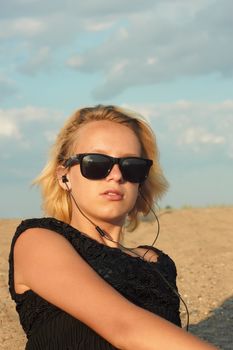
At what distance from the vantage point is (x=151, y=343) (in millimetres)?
2832

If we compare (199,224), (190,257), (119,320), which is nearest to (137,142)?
(119,320)

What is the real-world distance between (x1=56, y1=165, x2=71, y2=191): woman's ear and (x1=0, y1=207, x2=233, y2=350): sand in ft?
8.08

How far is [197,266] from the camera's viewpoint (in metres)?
9.70

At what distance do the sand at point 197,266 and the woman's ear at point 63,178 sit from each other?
246cm

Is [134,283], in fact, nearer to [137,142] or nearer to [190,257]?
[137,142]

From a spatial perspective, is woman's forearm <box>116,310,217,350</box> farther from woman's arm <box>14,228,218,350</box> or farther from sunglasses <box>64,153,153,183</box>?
sunglasses <box>64,153,153,183</box>

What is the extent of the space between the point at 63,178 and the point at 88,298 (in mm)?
930

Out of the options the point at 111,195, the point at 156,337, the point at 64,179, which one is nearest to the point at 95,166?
the point at 111,195

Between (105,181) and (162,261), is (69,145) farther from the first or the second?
(162,261)

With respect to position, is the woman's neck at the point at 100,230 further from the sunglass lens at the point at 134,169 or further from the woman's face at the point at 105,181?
the sunglass lens at the point at 134,169

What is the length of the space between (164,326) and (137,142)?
1098 mm

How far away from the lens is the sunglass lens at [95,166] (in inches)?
138

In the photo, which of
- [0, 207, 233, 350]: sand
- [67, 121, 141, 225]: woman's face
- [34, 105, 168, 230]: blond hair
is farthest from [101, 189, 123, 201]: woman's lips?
[0, 207, 233, 350]: sand

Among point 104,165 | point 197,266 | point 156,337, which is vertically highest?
point 104,165
